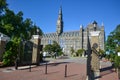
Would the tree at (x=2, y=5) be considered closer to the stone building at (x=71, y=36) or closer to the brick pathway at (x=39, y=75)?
the brick pathway at (x=39, y=75)

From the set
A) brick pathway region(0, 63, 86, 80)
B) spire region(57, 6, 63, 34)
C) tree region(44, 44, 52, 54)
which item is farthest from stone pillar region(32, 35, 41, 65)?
spire region(57, 6, 63, 34)

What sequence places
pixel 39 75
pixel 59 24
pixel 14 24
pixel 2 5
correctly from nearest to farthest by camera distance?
pixel 39 75 → pixel 2 5 → pixel 14 24 → pixel 59 24

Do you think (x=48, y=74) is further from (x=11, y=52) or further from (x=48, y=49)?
(x=48, y=49)

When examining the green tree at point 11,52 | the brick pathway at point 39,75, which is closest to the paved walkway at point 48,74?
the brick pathway at point 39,75

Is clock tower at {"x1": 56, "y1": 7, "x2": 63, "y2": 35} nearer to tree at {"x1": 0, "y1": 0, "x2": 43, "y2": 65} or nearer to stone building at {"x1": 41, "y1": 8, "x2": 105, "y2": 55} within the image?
stone building at {"x1": 41, "y1": 8, "x2": 105, "y2": 55}

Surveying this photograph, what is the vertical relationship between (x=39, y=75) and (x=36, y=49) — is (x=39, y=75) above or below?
below

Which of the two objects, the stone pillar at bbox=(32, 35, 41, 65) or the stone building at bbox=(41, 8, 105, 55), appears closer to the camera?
the stone pillar at bbox=(32, 35, 41, 65)

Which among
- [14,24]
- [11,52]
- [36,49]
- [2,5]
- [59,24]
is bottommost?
[11,52]

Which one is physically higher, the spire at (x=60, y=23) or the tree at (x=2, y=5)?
the spire at (x=60, y=23)

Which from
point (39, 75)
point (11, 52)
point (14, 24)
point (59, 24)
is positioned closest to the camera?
point (39, 75)

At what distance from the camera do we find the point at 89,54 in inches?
604

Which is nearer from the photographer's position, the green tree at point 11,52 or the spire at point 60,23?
the green tree at point 11,52

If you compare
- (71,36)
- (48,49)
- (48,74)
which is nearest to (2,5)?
(48,74)

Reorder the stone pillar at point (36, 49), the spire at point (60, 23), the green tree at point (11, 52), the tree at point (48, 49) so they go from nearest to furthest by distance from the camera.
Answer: the green tree at point (11, 52)
the stone pillar at point (36, 49)
the tree at point (48, 49)
the spire at point (60, 23)
